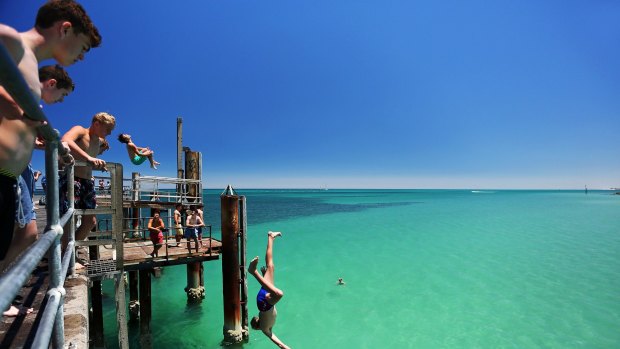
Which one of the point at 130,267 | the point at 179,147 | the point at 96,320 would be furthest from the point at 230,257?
the point at 179,147

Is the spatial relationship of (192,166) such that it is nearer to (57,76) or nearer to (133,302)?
(133,302)

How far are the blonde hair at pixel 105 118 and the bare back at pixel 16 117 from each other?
9.75 ft

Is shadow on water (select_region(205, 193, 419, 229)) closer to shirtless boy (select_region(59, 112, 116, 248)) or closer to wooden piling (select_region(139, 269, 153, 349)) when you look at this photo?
wooden piling (select_region(139, 269, 153, 349))

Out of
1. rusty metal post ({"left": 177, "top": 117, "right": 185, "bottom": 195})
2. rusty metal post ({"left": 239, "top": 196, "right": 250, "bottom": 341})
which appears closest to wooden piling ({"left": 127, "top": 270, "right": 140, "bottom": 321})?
rusty metal post ({"left": 177, "top": 117, "right": 185, "bottom": 195})

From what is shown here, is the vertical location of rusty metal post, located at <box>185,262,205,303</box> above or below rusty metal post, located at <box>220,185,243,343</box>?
below

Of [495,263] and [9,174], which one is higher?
[9,174]

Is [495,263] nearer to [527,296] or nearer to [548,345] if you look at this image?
[527,296]

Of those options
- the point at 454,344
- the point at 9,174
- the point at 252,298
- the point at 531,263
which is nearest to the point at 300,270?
the point at 252,298

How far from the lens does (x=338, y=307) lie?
14641mm

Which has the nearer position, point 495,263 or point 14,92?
point 14,92

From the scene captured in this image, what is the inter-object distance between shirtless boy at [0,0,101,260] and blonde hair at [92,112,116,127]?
2811mm

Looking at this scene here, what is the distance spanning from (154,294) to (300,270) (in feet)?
28.9

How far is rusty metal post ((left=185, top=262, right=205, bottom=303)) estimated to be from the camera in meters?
14.5

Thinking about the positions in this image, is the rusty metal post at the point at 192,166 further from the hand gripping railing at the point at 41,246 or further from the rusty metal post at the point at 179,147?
the hand gripping railing at the point at 41,246
